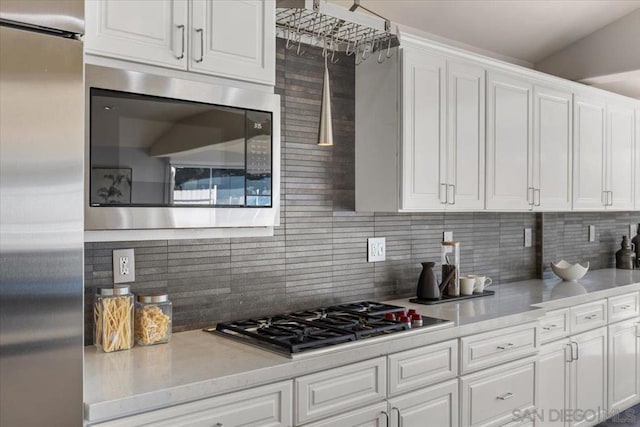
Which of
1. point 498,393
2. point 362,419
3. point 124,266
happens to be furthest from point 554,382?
point 124,266

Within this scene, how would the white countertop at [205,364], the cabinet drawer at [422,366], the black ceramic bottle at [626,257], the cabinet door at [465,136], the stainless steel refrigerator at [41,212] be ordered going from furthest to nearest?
the black ceramic bottle at [626,257] → the cabinet door at [465,136] → the cabinet drawer at [422,366] → the white countertop at [205,364] → the stainless steel refrigerator at [41,212]

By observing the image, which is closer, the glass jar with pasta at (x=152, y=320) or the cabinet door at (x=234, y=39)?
the cabinet door at (x=234, y=39)

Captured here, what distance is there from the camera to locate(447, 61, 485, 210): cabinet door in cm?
295

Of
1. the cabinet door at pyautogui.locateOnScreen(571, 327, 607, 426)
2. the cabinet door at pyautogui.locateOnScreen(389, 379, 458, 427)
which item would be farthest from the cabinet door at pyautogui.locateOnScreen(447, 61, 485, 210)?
the cabinet door at pyautogui.locateOnScreen(571, 327, 607, 426)

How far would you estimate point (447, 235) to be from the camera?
3.44 m

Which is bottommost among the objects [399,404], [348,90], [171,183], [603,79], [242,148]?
[399,404]

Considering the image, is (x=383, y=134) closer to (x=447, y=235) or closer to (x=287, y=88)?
(x=287, y=88)

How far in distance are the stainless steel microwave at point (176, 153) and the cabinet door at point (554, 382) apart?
71.0 inches

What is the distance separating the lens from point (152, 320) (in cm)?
210

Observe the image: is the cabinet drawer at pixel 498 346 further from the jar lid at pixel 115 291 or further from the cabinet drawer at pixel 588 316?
the jar lid at pixel 115 291

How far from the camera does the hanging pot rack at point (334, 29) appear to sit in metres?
2.24

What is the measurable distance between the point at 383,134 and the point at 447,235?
3.00 ft

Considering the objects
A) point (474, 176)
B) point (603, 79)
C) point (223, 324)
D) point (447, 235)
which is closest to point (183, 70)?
point (223, 324)

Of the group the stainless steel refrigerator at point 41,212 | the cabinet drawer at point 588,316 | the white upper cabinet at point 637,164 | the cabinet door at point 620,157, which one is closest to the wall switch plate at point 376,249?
the cabinet drawer at point 588,316
